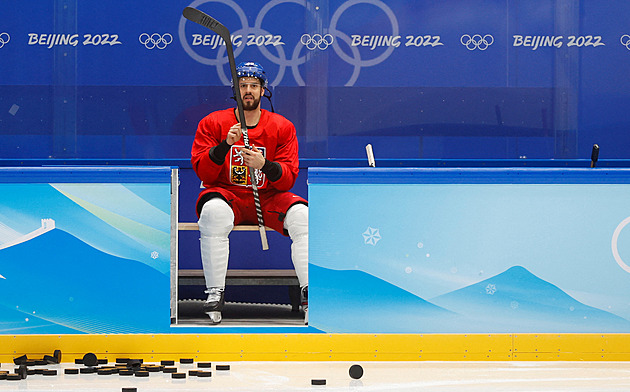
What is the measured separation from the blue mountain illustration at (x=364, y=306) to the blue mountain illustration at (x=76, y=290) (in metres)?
0.75

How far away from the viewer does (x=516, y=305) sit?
13.1 feet

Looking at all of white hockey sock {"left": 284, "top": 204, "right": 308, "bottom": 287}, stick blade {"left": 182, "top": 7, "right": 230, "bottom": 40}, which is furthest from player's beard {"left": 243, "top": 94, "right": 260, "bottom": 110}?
white hockey sock {"left": 284, "top": 204, "right": 308, "bottom": 287}

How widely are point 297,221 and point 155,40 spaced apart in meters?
1.67

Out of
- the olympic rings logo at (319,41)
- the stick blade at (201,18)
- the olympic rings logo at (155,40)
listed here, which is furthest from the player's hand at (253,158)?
the olympic rings logo at (155,40)

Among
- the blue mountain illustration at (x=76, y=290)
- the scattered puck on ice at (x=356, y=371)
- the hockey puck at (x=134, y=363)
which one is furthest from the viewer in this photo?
the blue mountain illustration at (x=76, y=290)

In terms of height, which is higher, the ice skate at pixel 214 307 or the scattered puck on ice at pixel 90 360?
the ice skate at pixel 214 307

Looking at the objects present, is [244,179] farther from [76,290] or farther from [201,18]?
[76,290]

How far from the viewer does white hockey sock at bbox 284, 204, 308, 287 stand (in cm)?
424

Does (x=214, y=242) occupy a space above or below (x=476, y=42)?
below

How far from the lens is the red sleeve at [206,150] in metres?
4.48

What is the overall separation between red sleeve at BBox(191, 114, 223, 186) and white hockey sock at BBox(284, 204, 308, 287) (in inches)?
19.3

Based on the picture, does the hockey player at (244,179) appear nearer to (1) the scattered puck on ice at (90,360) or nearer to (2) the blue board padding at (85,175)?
(2) the blue board padding at (85,175)

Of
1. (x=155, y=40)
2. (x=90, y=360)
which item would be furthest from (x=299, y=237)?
(x=155, y=40)

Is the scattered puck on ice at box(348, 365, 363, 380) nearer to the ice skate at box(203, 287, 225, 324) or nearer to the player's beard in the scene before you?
the ice skate at box(203, 287, 225, 324)
